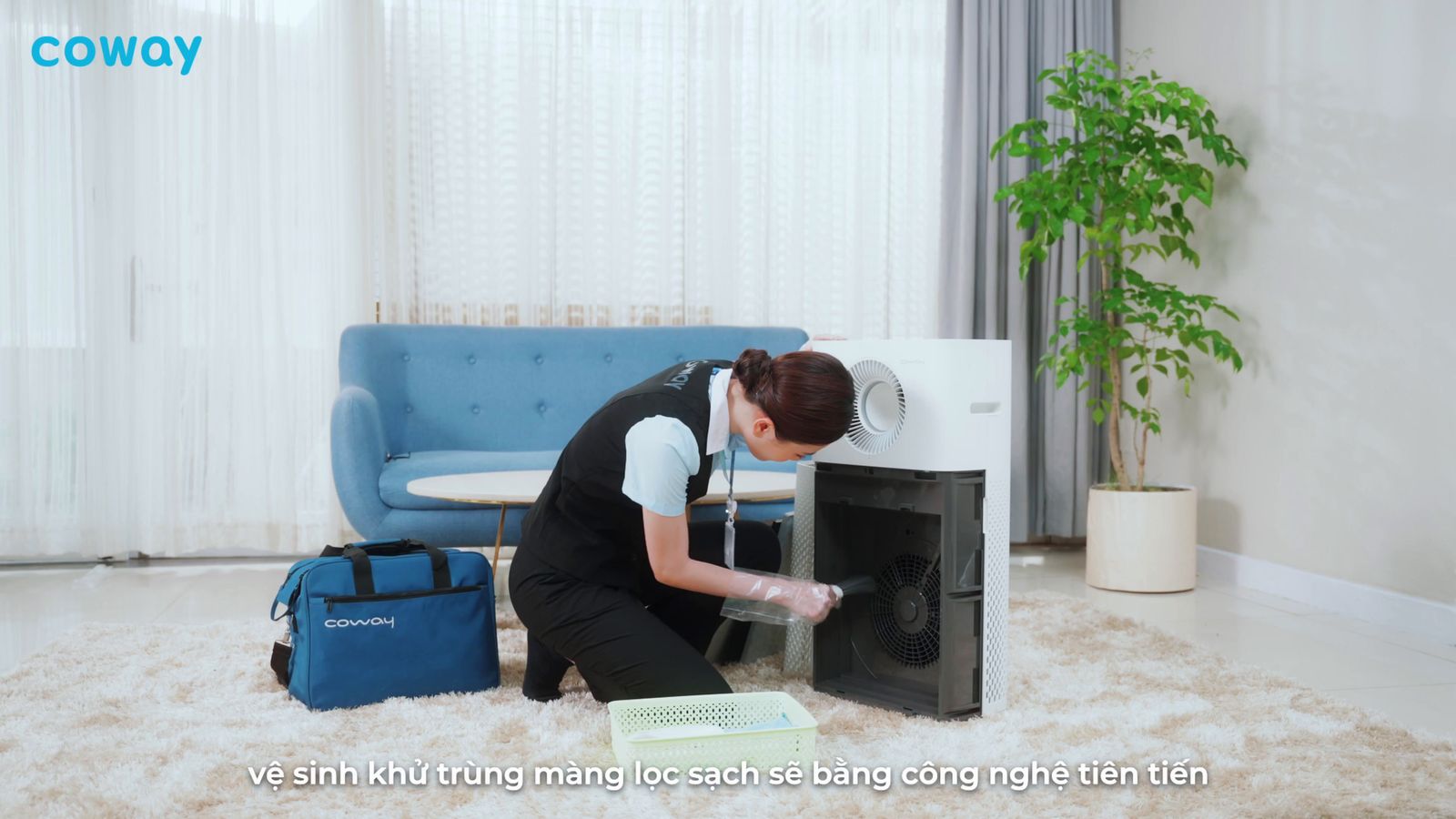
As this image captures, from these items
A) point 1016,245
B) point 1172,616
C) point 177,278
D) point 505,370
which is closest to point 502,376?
point 505,370

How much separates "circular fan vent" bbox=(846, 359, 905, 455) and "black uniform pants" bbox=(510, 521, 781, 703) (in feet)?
1.29

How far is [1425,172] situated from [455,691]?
2763 millimetres

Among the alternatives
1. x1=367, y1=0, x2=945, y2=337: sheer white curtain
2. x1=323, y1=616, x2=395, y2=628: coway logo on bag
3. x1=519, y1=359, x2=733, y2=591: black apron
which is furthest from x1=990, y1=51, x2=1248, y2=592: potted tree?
x1=323, y1=616, x2=395, y2=628: coway logo on bag

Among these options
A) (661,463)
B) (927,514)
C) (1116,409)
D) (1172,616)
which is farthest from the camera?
(1116,409)

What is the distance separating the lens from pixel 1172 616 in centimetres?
310

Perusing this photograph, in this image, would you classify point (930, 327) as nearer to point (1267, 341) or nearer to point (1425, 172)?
point (1267, 341)

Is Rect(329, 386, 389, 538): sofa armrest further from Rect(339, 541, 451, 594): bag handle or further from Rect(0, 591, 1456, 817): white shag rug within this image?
Rect(339, 541, 451, 594): bag handle

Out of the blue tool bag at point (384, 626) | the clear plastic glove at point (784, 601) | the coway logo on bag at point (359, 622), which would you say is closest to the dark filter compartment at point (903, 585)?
the clear plastic glove at point (784, 601)

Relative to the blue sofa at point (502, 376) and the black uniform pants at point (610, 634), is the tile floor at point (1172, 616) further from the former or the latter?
the black uniform pants at point (610, 634)

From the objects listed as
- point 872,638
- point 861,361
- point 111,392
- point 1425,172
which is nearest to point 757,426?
point 861,361

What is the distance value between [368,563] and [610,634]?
510 millimetres

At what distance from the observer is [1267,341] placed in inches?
137

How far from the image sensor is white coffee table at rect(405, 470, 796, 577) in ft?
7.94

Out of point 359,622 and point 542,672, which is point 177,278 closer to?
point 359,622
